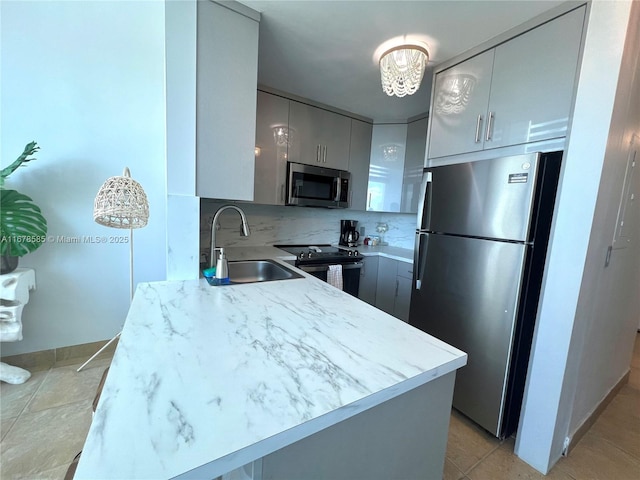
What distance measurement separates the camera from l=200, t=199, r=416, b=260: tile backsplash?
258 centimetres

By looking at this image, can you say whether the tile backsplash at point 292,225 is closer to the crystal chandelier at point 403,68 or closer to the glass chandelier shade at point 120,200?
the glass chandelier shade at point 120,200

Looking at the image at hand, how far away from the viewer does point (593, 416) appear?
1.68 metres

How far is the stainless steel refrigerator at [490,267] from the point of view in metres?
1.36

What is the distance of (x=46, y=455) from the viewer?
1277mm

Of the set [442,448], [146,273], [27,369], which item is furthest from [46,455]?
[442,448]

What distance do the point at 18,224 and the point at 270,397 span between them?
2.08 meters

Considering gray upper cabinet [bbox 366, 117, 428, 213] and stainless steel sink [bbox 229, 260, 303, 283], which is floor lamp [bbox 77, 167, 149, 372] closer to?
stainless steel sink [bbox 229, 260, 303, 283]

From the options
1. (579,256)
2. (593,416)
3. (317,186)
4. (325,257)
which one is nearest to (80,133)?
(317,186)

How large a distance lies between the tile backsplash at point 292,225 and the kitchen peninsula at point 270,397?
1640 millimetres

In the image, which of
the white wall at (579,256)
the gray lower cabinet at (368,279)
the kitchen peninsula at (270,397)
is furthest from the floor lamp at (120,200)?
the white wall at (579,256)

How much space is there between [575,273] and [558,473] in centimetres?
103

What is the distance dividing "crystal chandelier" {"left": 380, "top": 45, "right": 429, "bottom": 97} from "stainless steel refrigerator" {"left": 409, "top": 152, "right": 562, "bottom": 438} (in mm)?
565

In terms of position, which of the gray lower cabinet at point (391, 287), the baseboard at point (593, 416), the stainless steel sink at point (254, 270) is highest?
the stainless steel sink at point (254, 270)

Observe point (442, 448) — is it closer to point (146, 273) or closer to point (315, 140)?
point (146, 273)
